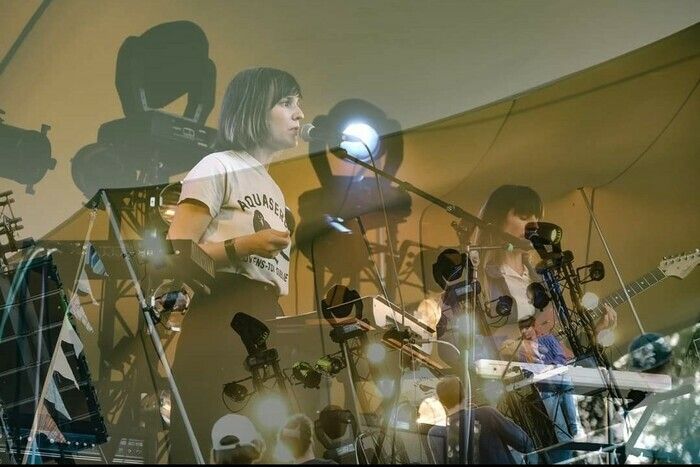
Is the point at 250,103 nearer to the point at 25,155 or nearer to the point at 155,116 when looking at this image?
the point at 155,116

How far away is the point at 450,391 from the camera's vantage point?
192cm

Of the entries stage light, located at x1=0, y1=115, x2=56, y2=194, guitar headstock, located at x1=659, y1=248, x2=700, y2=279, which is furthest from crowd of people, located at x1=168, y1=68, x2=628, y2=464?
stage light, located at x1=0, y1=115, x2=56, y2=194

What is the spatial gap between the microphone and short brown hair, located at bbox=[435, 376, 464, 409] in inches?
31.3

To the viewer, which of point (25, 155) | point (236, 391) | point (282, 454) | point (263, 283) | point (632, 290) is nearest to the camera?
point (282, 454)

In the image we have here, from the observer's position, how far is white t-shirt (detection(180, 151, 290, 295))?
199 cm

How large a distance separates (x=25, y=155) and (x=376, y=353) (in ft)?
4.30

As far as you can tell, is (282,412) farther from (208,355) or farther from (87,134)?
(87,134)

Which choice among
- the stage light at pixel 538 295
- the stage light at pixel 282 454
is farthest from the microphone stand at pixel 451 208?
the stage light at pixel 282 454

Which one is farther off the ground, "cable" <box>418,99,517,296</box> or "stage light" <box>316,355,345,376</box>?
"cable" <box>418,99,517,296</box>

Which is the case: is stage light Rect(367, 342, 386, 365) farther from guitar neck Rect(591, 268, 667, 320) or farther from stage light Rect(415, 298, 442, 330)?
guitar neck Rect(591, 268, 667, 320)

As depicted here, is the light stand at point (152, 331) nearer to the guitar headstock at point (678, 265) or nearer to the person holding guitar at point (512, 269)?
the person holding guitar at point (512, 269)

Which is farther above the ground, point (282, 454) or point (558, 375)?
point (558, 375)

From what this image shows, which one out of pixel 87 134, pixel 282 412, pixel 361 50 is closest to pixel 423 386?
pixel 282 412

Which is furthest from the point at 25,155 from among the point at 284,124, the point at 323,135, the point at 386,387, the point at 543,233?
the point at 543,233
